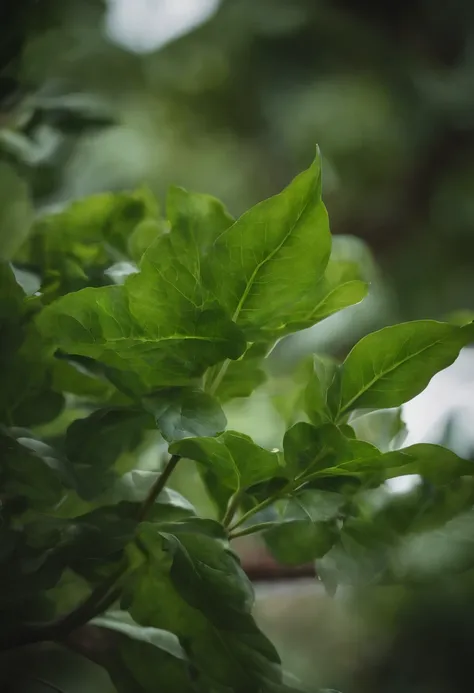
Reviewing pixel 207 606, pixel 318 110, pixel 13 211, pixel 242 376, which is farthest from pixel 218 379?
pixel 318 110

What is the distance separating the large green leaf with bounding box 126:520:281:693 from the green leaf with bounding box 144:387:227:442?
0.17 feet

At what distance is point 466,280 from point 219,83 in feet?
1.44

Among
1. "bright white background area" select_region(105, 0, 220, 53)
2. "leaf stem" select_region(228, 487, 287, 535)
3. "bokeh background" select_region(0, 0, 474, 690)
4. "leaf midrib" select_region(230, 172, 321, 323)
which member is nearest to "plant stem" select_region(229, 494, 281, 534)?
"leaf stem" select_region(228, 487, 287, 535)

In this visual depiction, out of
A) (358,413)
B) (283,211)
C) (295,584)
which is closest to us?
(283,211)

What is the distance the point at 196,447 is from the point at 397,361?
10 centimetres

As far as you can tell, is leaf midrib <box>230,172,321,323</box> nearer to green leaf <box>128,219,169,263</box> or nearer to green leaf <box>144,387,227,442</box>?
green leaf <box>144,387,227,442</box>

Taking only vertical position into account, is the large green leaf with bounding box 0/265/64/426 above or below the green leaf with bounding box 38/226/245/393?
below

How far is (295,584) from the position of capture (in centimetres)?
70

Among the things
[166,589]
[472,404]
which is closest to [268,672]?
[166,589]

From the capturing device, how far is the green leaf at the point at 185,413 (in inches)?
13.6

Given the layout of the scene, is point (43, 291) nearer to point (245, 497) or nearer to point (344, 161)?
point (245, 497)

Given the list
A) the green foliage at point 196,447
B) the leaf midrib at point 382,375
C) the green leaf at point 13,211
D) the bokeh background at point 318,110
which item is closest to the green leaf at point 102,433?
the green foliage at point 196,447

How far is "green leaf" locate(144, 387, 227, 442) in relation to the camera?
34cm

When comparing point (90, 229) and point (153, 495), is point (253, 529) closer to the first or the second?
point (153, 495)
